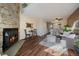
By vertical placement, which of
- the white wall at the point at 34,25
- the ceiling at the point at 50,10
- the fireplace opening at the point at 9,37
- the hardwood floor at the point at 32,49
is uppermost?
the ceiling at the point at 50,10

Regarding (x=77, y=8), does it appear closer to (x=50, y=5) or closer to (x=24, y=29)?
(x=50, y=5)

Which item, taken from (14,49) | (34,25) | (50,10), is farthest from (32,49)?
(50,10)

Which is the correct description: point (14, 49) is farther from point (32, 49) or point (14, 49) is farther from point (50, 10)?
point (50, 10)

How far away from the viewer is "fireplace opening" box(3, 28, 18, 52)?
192 cm

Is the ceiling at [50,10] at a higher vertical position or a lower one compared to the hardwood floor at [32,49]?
higher

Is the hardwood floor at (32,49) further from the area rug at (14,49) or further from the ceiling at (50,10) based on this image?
the ceiling at (50,10)

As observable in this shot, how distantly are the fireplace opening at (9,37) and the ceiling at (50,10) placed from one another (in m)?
0.37

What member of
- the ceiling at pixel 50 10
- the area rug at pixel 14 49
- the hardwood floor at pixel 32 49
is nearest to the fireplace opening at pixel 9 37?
the area rug at pixel 14 49

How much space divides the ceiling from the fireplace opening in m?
0.37

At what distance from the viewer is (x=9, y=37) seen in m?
1.95

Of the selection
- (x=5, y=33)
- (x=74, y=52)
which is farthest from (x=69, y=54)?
(x=5, y=33)

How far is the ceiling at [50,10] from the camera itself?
1.92 metres

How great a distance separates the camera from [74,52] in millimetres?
1914

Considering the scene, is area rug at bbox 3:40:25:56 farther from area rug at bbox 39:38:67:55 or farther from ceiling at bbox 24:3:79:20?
ceiling at bbox 24:3:79:20
